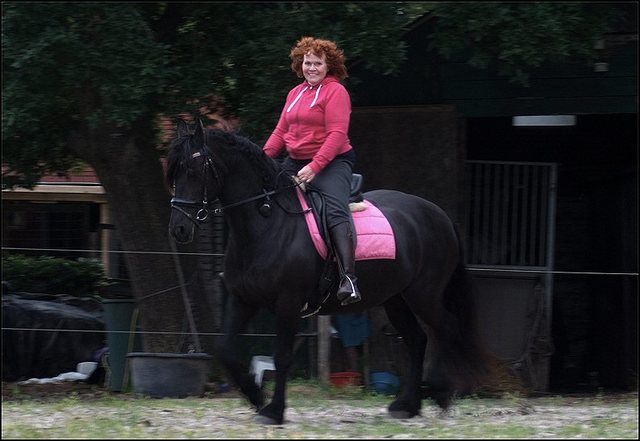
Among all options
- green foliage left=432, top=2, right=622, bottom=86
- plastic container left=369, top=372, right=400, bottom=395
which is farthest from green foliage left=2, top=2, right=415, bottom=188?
plastic container left=369, top=372, right=400, bottom=395

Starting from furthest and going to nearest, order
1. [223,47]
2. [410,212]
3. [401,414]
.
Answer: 1. [223,47]
2. [410,212]
3. [401,414]

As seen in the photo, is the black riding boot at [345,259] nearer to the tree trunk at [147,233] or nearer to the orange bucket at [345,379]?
the orange bucket at [345,379]

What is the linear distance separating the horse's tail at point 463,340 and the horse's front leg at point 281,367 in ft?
5.03

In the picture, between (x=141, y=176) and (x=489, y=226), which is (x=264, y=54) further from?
(x=489, y=226)

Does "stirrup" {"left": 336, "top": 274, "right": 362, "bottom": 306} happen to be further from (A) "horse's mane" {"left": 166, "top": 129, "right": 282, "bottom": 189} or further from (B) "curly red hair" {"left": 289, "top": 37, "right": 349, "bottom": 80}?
(B) "curly red hair" {"left": 289, "top": 37, "right": 349, "bottom": 80}

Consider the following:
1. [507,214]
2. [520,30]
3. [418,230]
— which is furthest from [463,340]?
[507,214]

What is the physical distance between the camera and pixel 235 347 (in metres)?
7.38

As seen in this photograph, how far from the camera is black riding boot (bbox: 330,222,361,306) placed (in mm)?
7336

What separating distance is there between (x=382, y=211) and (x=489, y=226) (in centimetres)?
363

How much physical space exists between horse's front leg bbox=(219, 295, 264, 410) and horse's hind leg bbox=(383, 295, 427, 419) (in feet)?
3.85

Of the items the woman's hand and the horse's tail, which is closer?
the woman's hand

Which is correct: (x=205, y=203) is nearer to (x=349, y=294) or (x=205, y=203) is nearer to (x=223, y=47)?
(x=349, y=294)

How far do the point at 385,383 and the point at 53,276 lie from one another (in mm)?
4489

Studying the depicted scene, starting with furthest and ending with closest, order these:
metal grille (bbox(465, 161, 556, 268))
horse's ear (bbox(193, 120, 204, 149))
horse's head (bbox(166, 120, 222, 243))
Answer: metal grille (bbox(465, 161, 556, 268)) → horse's ear (bbox(193, 120, 204, 149)) → horse's head (bbox(166, 120, 222, 243))
